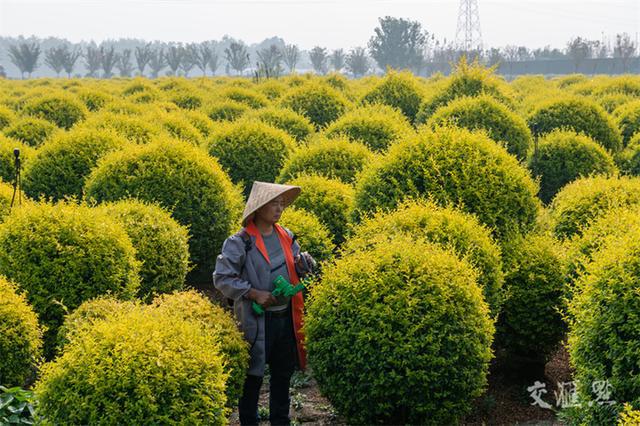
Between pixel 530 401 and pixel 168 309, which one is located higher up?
pixel 168 309

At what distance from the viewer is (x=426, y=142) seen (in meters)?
7.17

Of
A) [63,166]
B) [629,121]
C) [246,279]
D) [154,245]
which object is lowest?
[154,245]

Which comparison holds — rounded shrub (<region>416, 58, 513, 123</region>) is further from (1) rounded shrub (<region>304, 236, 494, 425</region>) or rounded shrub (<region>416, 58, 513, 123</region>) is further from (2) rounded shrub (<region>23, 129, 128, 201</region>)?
(1) rounded shrub (<region>304, 236, 494, 425</region>)

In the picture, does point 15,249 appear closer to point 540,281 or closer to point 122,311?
point 122,311

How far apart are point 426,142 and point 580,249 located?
1.88 meters

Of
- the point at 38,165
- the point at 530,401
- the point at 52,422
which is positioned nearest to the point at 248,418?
the point at 52,422

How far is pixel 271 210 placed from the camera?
5430 mm

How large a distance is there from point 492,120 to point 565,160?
4.49 ft

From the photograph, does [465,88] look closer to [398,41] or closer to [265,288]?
[265,288]

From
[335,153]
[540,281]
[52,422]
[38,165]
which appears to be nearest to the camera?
[52,422]

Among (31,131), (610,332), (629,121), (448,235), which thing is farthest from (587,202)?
(31,131)

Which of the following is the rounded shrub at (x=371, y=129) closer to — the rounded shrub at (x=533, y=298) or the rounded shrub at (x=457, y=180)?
the rounded shrub at (x=457, y=180)

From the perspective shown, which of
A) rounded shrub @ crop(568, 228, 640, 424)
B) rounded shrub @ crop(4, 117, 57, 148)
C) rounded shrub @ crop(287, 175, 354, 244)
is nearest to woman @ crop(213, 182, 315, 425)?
rounded shrub @ crop(568, 228, 640, 424)

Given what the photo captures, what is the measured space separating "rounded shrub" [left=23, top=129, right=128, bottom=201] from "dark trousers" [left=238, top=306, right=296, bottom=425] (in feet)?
19.0
